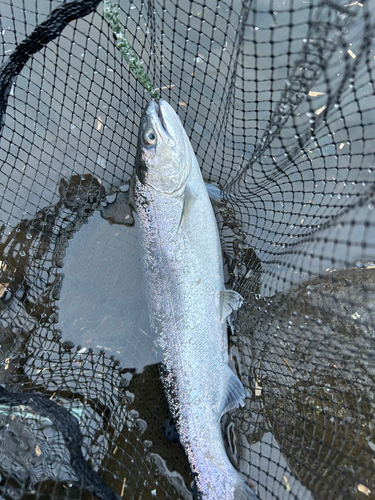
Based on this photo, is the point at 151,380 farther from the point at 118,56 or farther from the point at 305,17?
the point at 305,17

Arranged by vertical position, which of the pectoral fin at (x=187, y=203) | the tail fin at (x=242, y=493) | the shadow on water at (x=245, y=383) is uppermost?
the pectoral fin at (x=187, y=203)

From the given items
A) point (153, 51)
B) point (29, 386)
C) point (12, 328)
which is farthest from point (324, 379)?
point (153, 51)

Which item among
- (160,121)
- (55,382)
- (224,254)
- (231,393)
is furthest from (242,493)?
(160,121)

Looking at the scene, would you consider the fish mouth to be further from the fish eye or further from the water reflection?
the water reflection

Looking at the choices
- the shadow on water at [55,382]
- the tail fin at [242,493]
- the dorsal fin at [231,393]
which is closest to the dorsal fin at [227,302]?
the dorsal fin at [231,393]

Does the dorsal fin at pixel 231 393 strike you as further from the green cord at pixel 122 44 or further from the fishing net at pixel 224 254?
the green cord at pixel 122 44

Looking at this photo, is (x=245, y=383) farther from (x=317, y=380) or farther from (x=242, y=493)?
(x=242, y=493)
